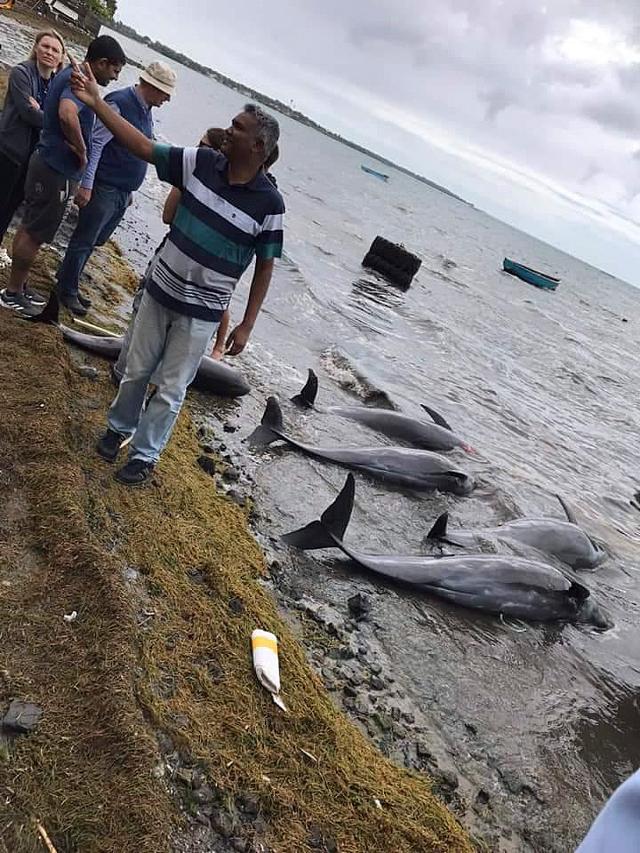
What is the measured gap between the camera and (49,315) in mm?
7363

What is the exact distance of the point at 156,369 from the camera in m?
5.51

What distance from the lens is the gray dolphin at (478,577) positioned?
22.0 feet

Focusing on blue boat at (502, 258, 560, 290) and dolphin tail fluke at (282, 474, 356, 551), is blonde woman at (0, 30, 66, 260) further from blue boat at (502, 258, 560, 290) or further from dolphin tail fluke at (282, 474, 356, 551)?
blue boat at (502, 258, 560, 290)

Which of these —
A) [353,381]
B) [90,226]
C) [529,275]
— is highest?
[529,275]

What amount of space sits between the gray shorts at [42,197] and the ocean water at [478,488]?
10.7 ft

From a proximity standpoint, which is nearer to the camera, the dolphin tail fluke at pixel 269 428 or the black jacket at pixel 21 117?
the black jacket at pixel 21 117

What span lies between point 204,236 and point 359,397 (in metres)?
8.34

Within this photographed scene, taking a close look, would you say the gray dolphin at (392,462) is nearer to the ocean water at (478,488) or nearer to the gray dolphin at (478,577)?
the ocean water at (478,488)

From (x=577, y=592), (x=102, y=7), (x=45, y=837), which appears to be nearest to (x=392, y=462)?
(x=577, y=592)

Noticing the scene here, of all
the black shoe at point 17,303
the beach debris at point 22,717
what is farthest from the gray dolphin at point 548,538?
the beach debris at point 22,717

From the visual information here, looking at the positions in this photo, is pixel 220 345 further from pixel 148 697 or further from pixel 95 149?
pixel 148 697

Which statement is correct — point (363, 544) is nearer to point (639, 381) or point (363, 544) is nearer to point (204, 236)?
point (204, 236)

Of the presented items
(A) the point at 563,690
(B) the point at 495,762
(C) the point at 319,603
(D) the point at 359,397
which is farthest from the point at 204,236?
(D) the point at 359,397

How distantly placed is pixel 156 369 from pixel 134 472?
2.77 ft
